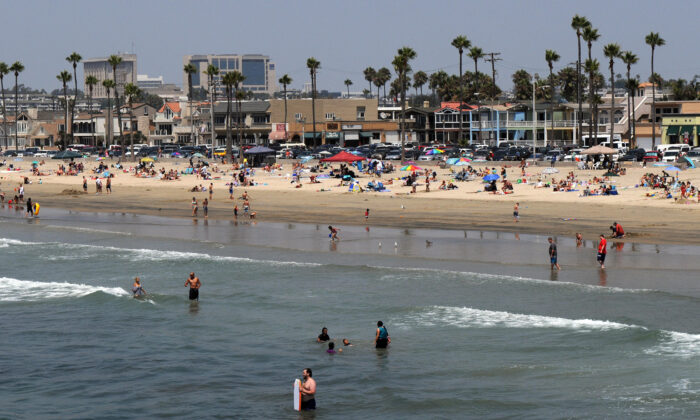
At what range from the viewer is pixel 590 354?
20.0 m

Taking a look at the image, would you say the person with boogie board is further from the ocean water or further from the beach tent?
the beach tent

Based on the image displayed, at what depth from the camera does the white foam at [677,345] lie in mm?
19625

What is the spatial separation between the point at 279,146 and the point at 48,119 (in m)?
65.3

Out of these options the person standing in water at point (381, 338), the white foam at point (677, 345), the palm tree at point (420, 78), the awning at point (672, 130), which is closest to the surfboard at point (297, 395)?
the person standing in water at point (381, 338)

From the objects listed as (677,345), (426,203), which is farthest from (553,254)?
(426,203)

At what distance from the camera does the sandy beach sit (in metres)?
37.3

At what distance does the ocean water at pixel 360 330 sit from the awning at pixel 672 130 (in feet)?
205

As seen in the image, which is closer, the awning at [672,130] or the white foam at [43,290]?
the white foam at [43,290]

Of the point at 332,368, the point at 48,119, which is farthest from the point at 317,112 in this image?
the point at 332,368

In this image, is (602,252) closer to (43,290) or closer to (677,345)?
(677,345)

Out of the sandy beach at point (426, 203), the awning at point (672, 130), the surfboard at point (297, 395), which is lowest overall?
the surfboard at point (297, 395)

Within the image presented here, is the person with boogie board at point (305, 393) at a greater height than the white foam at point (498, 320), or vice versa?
the white foam at point (498, 320)

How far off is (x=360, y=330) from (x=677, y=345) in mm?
7703

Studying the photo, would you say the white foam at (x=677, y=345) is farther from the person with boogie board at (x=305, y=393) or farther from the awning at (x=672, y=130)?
the awning at (x=672, y=130)
